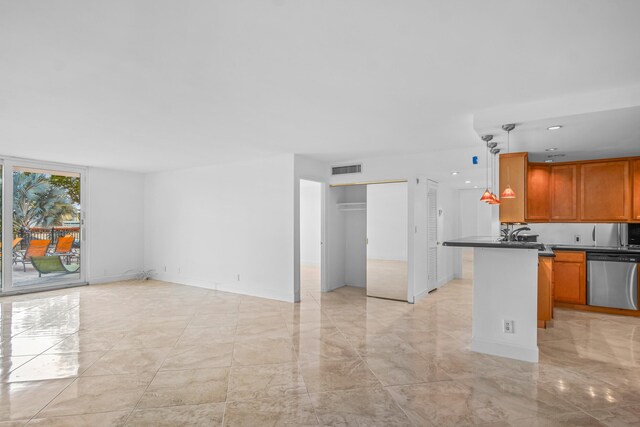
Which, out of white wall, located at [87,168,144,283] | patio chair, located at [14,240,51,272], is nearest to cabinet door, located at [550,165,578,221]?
white wall, located at [87,168,144,283]

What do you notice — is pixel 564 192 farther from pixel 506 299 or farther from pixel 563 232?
pixel 506 299

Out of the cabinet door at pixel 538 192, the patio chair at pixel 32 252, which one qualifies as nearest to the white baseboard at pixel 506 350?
the cabinet door at pixel 538 192

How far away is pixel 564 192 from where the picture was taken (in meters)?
5.54

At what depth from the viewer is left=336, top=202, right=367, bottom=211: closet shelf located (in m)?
6.68

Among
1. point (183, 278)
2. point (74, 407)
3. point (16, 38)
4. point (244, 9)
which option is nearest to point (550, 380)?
point (244, 9)

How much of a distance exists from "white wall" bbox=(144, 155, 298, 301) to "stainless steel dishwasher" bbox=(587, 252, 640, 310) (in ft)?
15.1

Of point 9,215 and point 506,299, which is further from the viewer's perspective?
point 9,215

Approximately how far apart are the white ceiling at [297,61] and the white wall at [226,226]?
1846mm

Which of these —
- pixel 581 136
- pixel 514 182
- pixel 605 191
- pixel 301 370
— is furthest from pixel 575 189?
pixel 301 370

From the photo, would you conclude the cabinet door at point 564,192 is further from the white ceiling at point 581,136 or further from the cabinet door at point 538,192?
the white ceiling at point 581,136

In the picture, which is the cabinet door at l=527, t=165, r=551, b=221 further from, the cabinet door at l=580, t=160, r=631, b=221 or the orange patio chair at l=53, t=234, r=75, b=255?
the orange patio chair at l=53, t=234, r=75, b=255

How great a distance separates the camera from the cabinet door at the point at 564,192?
5473 mm

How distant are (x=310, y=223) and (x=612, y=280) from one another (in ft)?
22.5

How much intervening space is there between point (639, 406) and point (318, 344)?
2685 mm
